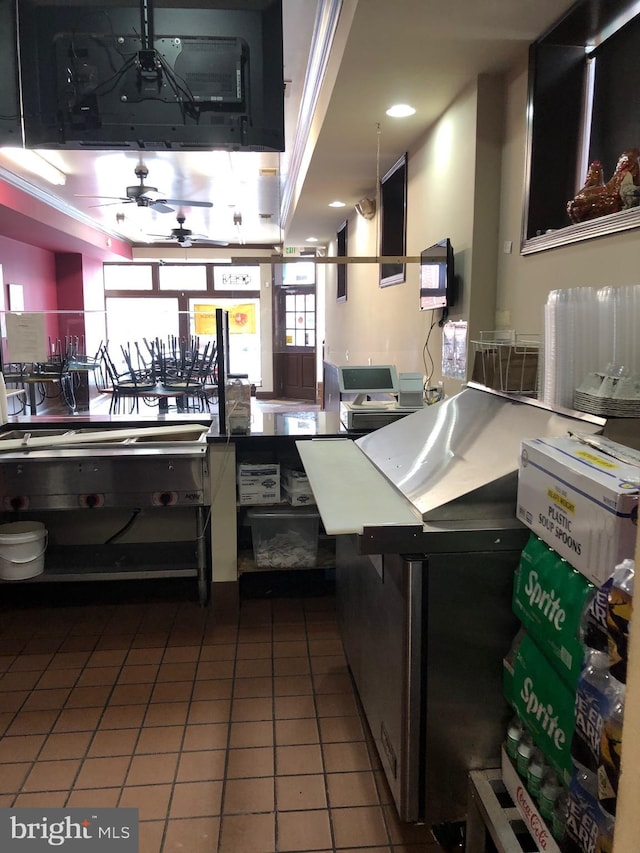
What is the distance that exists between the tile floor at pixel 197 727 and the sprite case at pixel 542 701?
0.56 meters

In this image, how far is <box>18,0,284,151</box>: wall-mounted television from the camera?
2.51m

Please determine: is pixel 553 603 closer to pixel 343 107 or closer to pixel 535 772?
pixel 535 772

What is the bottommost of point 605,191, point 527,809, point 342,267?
point 527,809

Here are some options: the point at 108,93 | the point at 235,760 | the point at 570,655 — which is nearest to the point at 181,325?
Result: the point at 108,93

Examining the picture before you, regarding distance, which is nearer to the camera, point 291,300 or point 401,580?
point 401,580

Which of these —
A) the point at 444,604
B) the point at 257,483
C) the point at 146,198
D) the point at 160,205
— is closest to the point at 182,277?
the point at 160,205

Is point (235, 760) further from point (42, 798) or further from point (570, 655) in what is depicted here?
point (570, 655)

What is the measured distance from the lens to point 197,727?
7.18 ft

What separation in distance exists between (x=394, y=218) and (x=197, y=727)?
12.6 ft

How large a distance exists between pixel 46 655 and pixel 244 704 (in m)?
0.95

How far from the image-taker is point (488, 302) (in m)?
3.06

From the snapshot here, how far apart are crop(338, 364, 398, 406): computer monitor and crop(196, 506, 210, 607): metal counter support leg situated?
2.96 feet

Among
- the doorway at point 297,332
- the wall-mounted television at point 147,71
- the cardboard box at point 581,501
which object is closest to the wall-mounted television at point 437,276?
the wall-mounted television at point 147,71

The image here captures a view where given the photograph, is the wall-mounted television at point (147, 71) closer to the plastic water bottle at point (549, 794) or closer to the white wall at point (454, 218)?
the white wall at point (454, 218)
